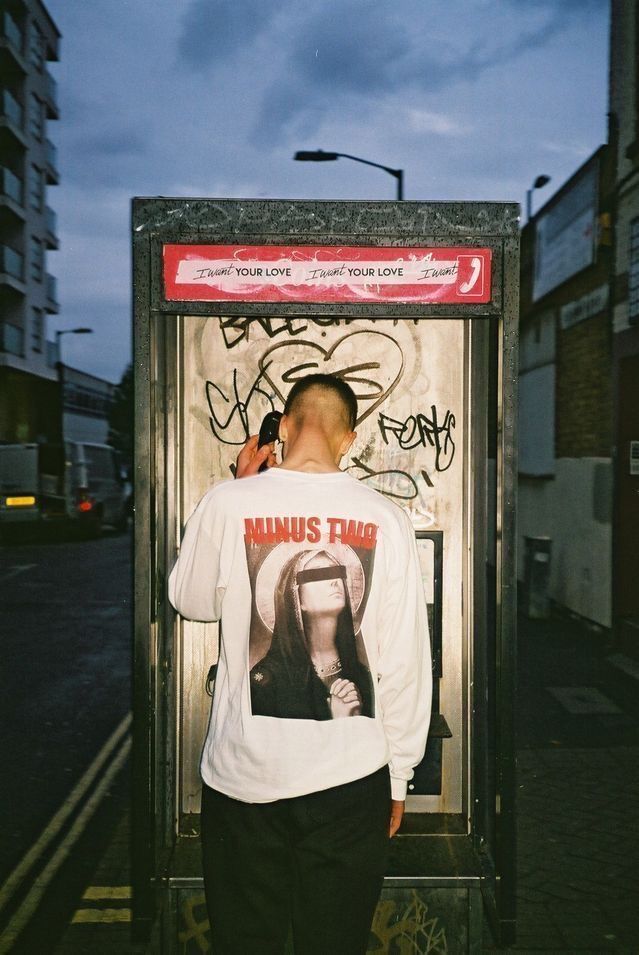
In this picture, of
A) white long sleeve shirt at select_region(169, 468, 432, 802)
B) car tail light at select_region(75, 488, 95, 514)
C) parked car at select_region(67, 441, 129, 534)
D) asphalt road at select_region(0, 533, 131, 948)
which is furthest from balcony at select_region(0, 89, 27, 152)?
white long sleeve shirt at select_region(169, 468, 432, 802)

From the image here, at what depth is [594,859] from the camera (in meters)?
4.88

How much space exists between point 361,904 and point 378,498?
3.49ft

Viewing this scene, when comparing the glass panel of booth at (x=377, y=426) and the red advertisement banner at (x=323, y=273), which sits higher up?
the red advertisement banner at (x=323, y=273)

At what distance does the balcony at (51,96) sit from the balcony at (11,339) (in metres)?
11.0

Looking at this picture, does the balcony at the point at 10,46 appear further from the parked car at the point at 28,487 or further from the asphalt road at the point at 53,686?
the asphalt road at the point at 53,686

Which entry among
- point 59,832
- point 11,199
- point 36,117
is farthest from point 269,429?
point 36,117

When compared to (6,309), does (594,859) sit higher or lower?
lower

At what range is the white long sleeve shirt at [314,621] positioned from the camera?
264cm

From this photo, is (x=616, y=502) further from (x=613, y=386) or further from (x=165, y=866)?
(x=165, y=866)

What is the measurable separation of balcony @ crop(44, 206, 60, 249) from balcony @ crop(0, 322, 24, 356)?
242 inches

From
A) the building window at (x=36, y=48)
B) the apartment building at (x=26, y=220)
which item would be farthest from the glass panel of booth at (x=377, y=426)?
the building window at (x=36, y=48)

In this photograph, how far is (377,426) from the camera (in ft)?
13.5

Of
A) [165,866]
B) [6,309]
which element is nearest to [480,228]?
[165,866]

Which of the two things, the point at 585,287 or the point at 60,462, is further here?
the point at 60,462
